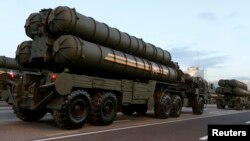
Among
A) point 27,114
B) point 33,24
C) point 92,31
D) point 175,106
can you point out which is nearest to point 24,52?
point 33,24

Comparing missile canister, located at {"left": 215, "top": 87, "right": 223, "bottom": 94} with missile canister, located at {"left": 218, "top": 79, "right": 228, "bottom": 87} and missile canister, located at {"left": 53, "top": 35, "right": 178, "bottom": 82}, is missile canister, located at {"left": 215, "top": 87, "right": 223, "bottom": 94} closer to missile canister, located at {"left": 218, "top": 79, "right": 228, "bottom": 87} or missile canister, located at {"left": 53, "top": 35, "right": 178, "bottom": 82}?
missile canister, located at {"left": 218, "top": 79, "right": 228, "bottom": 87}

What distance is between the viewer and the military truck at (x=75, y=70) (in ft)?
40.2

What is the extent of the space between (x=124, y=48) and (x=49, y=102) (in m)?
4.59

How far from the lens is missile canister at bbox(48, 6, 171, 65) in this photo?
12734 mm

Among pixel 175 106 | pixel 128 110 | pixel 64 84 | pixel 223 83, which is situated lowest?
pixel 128 110

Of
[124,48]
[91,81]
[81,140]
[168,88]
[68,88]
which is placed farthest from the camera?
[168,88]

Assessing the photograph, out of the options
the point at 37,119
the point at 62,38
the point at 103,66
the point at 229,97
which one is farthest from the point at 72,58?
the point at 229,97

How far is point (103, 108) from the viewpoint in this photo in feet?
44.6

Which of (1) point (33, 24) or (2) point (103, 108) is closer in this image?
(2) point (103, 108)

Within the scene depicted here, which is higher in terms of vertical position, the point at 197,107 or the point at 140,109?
the point at 197,107

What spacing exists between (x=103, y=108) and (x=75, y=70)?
174cm

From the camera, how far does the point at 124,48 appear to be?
1566cm

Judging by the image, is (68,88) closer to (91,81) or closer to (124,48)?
(91,81)

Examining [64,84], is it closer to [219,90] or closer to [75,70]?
[75,70]
